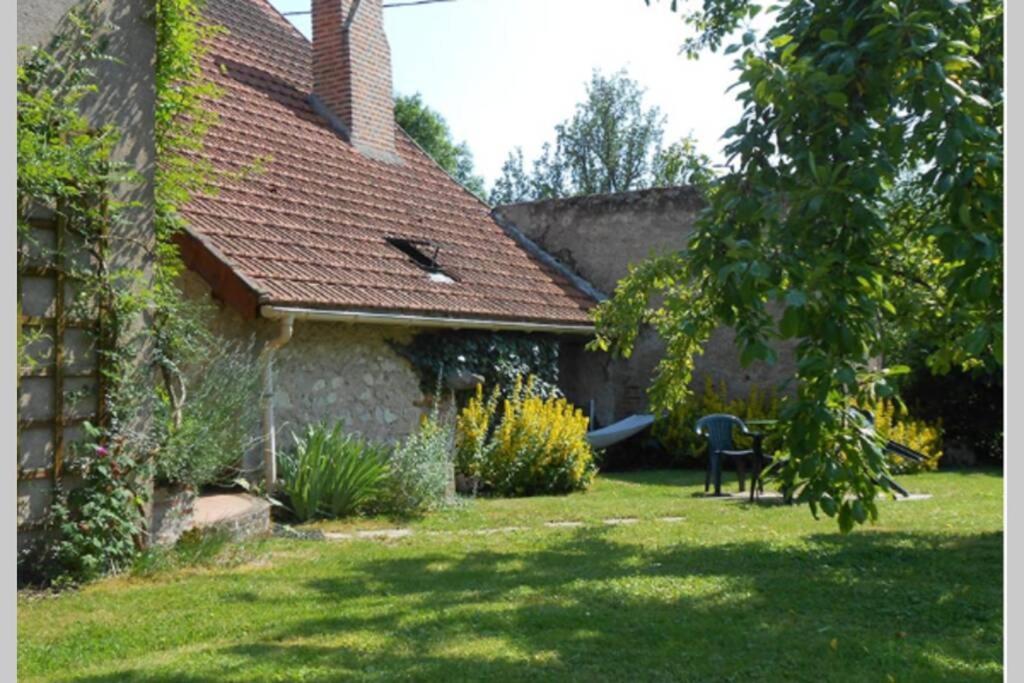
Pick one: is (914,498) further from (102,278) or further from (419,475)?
(102,278)

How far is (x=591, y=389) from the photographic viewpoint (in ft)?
54.2

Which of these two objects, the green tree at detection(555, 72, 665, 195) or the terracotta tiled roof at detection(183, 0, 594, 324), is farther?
the green tree at detection(555, 72, 665, 195)

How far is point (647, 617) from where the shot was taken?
6.04 meters

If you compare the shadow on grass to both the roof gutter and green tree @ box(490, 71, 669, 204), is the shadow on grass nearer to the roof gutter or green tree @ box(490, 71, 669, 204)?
the roof gutter

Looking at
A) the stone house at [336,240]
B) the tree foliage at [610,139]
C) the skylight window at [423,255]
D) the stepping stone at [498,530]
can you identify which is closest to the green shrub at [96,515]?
the stone house at [336,240]

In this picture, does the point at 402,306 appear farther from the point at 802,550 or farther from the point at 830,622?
the point at 830,622

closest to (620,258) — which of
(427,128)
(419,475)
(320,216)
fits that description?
(320,216)

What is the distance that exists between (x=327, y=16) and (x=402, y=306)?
5.84 meters

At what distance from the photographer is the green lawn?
16.8 feet

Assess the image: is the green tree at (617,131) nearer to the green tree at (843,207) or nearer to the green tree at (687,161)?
the green tree at (687,161)

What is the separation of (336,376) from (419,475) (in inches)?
56.2

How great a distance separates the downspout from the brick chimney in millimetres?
5531

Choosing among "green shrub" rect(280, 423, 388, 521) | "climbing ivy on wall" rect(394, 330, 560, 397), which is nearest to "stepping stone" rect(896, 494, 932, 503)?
"climbing ivy on wall" rect(394, 330, 560, 397)

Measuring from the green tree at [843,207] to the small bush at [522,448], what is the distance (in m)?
7.87
